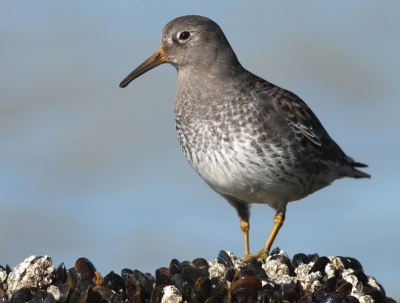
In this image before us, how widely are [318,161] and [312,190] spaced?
0.36m

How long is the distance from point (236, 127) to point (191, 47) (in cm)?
120

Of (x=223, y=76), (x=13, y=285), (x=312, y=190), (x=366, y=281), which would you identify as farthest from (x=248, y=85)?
(x=13, y=285)

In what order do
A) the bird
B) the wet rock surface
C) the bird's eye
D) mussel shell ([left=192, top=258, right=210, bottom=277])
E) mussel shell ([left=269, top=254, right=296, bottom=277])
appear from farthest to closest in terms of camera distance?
the bird's eye < the bird < mussel shell ([left=269, top=254, right=296, bottom=277]) < mussel shell ([left=192, top=258, right=210, bottom=277]) < the wet rock surface

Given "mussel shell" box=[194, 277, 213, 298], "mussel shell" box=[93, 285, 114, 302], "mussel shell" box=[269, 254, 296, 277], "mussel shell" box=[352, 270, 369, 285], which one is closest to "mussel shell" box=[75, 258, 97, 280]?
"mussel shell" box=[93, 285, 114, 302]

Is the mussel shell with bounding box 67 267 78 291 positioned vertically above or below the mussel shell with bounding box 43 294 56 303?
above

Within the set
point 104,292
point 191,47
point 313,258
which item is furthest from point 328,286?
point 191,47

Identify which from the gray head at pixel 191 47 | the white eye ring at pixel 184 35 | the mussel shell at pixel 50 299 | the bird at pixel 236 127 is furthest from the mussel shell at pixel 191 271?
the white eye ring at pixel 184 35

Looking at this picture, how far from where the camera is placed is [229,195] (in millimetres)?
8602

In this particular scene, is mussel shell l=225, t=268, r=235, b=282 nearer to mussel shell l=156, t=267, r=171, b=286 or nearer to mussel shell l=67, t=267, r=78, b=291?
mussel shell l=156, t=267, r=171, b=286

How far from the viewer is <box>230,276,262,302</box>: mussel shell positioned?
5430 mm

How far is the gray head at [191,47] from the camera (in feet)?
27.3

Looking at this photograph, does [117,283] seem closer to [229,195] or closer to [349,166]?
[229,195]

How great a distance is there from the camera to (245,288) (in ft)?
18.0

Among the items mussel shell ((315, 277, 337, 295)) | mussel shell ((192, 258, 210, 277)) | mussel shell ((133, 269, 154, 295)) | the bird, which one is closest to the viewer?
mussel shell ((133, 269, 154, 295))
